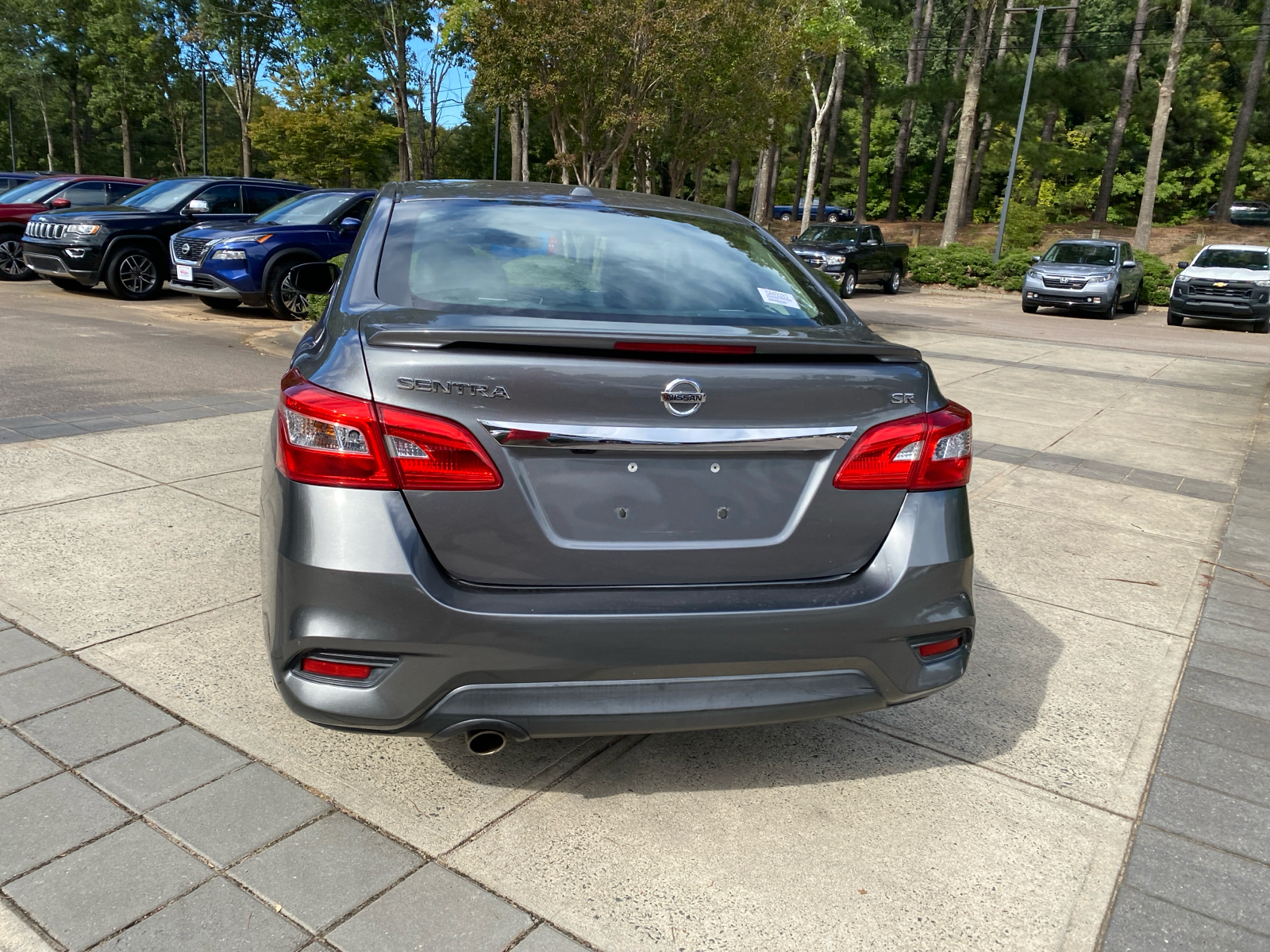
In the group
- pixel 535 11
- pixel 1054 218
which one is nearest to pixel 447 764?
pixel 535 11

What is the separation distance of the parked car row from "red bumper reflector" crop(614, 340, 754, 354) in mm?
11298

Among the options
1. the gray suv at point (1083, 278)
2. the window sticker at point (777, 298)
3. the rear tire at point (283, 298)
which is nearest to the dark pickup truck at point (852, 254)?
the gray suv at point (1083, 278)

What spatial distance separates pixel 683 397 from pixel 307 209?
1251 centimetres

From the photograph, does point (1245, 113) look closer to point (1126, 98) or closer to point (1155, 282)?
point (1126, 98)

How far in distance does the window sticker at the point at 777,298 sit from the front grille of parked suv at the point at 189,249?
11.7m

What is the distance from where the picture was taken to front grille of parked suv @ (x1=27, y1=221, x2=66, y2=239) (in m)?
14.5

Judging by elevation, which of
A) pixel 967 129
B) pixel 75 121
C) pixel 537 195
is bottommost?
pixel 537 195

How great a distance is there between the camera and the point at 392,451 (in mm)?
2285

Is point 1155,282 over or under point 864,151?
under

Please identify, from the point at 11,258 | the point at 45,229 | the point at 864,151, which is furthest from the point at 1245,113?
the point at 11,258

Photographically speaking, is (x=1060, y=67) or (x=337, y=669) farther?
(x=1060, y=67)

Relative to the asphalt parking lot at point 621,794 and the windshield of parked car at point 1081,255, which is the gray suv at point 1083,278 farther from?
the asphalt parking lot at point 621,794

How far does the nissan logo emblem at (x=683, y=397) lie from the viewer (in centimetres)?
235

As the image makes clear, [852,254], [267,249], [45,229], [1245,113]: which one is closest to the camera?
[267,249]
